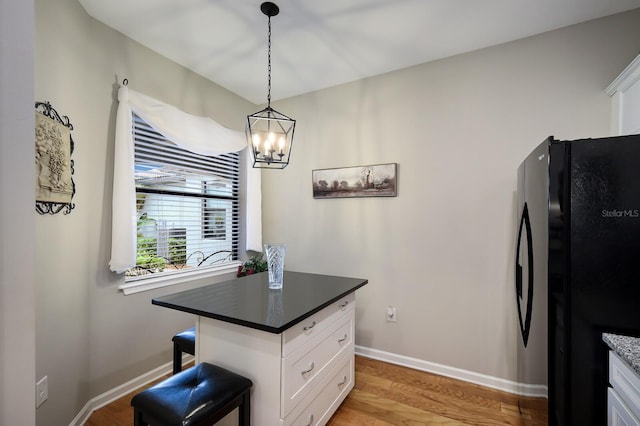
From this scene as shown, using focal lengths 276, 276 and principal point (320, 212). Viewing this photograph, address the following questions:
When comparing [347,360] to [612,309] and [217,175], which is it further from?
[217,175]

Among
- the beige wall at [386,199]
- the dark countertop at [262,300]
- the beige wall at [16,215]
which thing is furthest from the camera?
the beige wall at [386,199]

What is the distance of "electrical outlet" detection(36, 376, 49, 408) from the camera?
4.71 feet

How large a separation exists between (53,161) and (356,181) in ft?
7.40

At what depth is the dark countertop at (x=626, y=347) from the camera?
892mm

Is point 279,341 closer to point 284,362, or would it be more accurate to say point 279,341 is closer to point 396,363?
point 284,362

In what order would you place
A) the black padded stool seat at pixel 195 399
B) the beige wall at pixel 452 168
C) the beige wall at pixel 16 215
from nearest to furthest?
the beige wall at pixel 16 215, the black padded stool seat at pixel 195 399, the beige wall at pixel 452 168

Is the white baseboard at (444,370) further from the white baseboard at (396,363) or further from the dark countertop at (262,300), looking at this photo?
the dark countertop at (262,300)

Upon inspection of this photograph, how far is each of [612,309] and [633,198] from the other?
449mm

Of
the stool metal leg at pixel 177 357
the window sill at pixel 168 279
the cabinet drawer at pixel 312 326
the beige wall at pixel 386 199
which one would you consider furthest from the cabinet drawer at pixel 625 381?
the window sill at pixel 168 279

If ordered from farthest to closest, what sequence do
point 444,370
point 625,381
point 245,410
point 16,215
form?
point 444,370, point 245,410, point 625,381, point 16,215

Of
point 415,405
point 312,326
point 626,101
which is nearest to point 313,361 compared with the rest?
point 312,326

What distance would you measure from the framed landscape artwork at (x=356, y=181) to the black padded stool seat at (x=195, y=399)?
1928 millimetres

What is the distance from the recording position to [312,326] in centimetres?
156

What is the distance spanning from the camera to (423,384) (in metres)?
2.25
